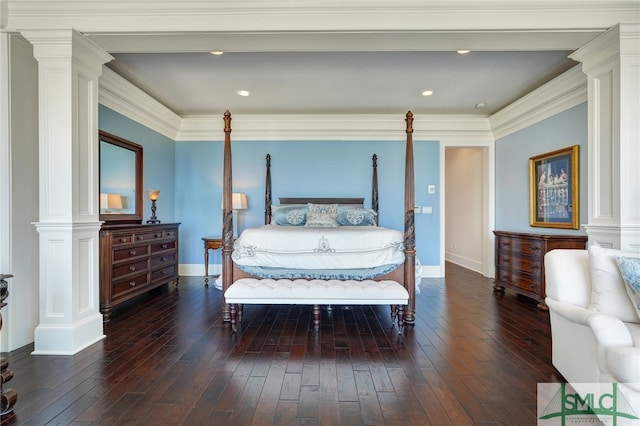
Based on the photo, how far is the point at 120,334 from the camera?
2.80 metres

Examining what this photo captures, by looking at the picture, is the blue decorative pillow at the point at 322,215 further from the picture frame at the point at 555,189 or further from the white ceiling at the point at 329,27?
the picture frame at the point at 555,189

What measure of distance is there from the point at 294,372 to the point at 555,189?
13.0 ft

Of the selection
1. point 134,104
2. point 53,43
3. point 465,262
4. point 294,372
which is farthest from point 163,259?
point 465,262

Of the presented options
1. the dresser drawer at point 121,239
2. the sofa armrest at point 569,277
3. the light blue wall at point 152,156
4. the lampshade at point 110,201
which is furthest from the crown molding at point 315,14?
the dresser drawer at point 121,239

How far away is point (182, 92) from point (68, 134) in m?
2.02

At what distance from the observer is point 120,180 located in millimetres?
4016

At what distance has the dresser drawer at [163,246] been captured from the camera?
4031mm

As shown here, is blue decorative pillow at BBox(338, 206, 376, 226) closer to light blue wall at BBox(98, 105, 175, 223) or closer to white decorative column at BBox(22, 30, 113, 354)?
light blue wall at BBox(98, 105, 175, 223)

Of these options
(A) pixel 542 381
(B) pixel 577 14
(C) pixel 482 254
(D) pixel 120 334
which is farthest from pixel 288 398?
(C) pixel 482 254

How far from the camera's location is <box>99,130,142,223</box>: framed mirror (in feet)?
12.2

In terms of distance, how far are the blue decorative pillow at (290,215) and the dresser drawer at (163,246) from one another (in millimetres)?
1486

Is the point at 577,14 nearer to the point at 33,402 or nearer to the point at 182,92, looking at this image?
the point at 182,92

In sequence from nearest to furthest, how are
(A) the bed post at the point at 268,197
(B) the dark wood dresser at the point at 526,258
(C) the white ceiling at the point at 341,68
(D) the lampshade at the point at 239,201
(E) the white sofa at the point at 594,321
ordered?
(E) the white sofa at the point at 594,321
(C) the white ceiling at the point at 341,68
(B) the dark wood dresser at the point at 526,258
(D) the lampshade at the point at 239,201
(A) the bed post at the point at 268,197

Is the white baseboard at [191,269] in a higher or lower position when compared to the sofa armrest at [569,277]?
lower
